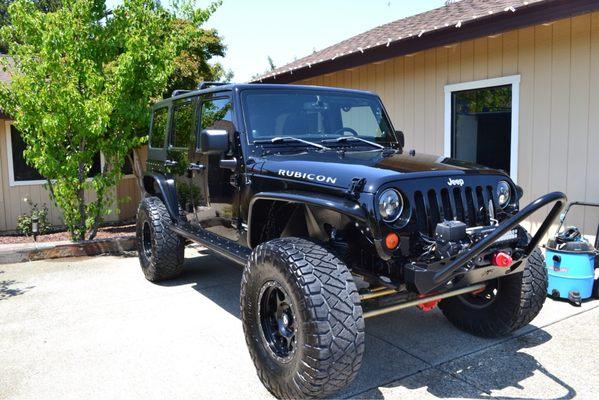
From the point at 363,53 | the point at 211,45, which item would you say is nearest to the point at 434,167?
the point at 363,53

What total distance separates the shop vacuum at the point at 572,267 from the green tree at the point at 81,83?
5.87m

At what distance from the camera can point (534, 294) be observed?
3594 millimetres

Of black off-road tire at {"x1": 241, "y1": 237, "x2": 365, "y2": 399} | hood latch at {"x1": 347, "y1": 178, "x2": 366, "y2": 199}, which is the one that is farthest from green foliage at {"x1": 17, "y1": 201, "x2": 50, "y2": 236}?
hood latch at {"x1": 347, "y1": 178, "x2": 366, "y2": 199}

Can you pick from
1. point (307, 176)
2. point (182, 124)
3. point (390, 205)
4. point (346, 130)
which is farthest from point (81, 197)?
point (390, 205)

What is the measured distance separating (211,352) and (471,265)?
6.68 feet

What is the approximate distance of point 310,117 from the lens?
4.20 metres

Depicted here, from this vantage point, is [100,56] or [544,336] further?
[100,56]

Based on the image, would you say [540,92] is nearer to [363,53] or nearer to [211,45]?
[363,53]

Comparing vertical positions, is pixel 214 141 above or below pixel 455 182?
above

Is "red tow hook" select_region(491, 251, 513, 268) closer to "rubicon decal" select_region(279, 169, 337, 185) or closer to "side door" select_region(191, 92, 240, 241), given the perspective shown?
"rubicon decal" select_region(279, 169, 337, 185)

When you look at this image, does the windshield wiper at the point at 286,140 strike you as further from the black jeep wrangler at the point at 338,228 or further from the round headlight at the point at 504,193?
the round headlight at the point at 504,193

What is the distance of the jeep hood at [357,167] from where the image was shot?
2.99m

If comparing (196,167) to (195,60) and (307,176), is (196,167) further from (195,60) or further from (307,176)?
(195,60)

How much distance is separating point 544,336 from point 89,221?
6.48 metres
